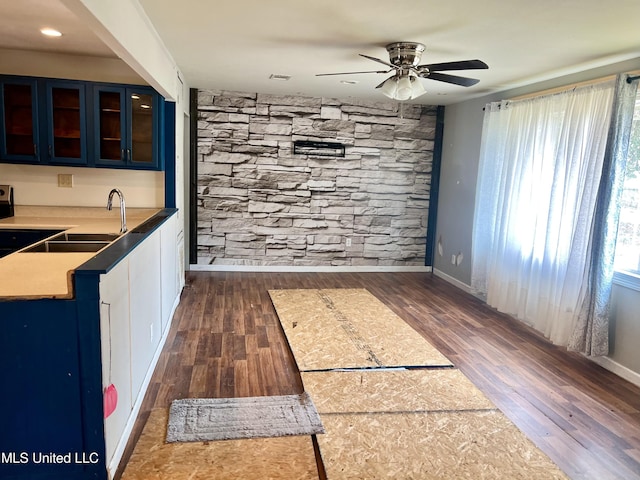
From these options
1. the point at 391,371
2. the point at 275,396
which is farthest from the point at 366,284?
the point at 275,396

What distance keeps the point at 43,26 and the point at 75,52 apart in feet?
2.71

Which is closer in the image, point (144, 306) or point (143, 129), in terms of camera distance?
point (144, 306)

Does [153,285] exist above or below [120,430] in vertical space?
above

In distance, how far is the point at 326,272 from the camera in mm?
6496

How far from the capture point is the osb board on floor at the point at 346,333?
11.4 feet

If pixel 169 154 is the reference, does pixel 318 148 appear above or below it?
above

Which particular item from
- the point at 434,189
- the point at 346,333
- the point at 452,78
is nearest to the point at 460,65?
the point at 452,78

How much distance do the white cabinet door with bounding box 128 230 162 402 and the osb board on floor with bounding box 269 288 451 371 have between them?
41.9 inches

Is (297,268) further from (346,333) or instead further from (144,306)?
(144,306)

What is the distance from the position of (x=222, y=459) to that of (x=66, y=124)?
3405 mm

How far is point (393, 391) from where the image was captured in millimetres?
3010

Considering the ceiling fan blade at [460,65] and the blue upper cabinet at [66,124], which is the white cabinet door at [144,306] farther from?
the ceiling fan blade at [460,65]

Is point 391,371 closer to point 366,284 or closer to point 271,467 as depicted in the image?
point 271,467

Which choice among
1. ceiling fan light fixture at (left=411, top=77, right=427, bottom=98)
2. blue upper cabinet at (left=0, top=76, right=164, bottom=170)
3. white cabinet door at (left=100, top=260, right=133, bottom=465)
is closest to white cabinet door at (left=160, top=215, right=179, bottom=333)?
blue upper cabinet at (left=0, top=76, right=164, bottom=170)
